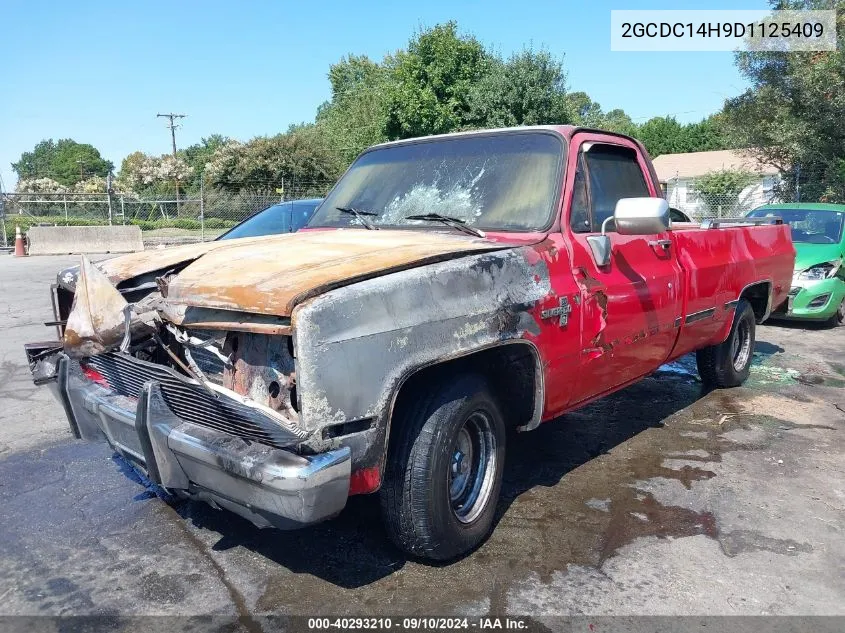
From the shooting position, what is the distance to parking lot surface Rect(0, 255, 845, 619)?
2912mm

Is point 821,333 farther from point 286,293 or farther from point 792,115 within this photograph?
point 792,115

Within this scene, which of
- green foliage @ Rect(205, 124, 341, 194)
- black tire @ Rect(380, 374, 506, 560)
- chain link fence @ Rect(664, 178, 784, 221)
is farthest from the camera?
green foliage @ Rect(205, 124, 341, 194)

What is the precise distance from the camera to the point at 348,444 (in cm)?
252

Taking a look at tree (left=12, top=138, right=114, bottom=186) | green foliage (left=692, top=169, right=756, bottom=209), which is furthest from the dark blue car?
tree (left=12, top=138, right=114, bottom=186)

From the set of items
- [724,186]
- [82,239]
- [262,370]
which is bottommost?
[262,370]

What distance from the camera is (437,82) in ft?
92.3

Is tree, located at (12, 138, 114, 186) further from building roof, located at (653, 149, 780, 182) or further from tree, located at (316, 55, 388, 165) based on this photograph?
building roof, located at (653, 149, 780, 182)

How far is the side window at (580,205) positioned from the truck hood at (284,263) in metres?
0.62

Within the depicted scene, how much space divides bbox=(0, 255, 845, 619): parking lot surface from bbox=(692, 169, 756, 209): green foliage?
85.0 ft

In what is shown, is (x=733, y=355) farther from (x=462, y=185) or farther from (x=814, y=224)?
(x=814, y=224)

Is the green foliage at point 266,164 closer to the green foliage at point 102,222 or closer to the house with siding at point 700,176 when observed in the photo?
the green foliage at point 102,222

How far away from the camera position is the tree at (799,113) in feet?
58.1

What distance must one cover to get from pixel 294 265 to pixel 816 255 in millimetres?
8239

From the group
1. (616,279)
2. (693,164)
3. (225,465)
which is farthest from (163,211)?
(693,164)
